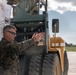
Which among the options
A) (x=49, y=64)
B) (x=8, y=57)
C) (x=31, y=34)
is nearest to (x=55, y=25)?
(x=31, y=34)

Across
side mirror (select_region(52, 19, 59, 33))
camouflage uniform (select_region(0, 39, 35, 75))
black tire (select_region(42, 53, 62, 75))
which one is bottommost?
black tire (select_region(42, 53, 62, 75))

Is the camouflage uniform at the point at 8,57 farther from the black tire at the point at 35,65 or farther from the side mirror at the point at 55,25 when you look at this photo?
the side mirror at the point at 55,25

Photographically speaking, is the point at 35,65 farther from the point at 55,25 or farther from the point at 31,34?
the point at 55,25

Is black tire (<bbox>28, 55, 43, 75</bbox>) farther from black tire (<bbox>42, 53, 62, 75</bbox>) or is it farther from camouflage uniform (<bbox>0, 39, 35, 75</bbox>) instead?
camouflage uniform (<bbox>0, 39, 35, 75</bbox>)

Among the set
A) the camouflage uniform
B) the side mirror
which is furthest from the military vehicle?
the camouflage uniform

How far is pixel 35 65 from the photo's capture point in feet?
22.4

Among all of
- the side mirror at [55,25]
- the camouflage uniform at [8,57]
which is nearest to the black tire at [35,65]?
the side mirror at [55,25]

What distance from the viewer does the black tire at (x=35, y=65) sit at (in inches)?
266

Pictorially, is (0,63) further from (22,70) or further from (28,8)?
(28,8)

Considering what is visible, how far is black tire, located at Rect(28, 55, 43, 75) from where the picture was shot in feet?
22.2

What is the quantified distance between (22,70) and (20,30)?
2.76 feet

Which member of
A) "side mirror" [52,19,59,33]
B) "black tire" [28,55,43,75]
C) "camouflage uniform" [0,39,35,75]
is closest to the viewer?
"camouflage uniform" [0,39,35,75]

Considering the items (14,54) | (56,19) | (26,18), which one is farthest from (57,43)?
(14,54)

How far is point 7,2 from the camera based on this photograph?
7.19m
